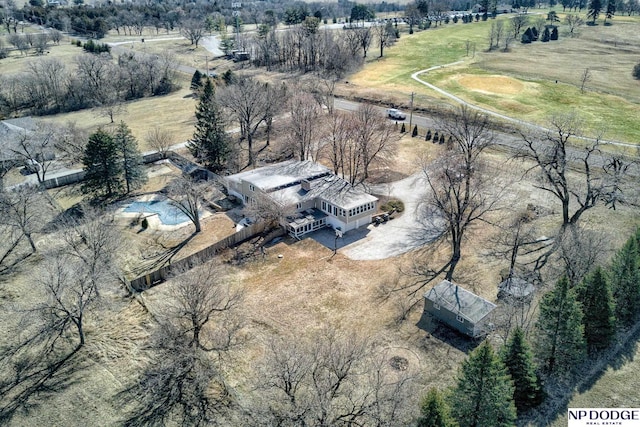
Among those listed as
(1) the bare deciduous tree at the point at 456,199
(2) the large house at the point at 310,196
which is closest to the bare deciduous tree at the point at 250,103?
(2) the large house at the point at 310,196

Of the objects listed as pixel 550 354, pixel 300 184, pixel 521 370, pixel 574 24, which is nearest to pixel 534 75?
pixel 574 24

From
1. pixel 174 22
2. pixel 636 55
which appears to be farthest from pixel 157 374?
pixel 174 22

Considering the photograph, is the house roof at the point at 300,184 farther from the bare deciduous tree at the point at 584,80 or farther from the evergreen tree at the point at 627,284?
the bare deciduous tree at the point at 584,80

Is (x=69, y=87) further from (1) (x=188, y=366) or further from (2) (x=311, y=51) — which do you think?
(1) (x=188, y=366)

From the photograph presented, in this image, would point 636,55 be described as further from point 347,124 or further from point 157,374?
point 157,374

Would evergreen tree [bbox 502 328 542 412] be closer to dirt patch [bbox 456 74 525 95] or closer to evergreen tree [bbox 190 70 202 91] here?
dirt patch [bbox 456 74 525 95]
